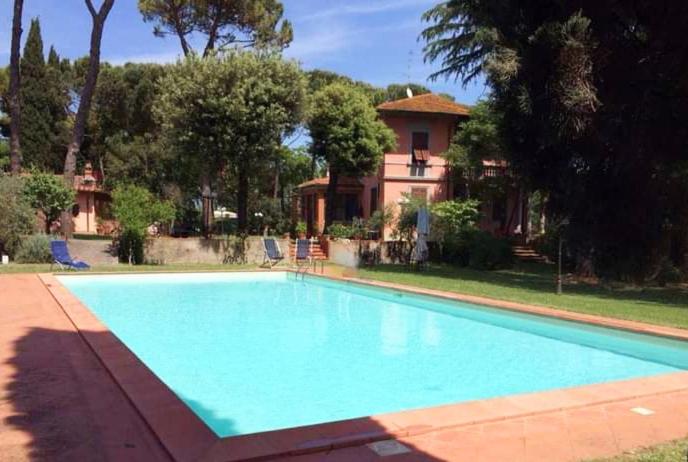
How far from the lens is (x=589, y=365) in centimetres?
826

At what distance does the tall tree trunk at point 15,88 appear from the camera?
21797 millimetres

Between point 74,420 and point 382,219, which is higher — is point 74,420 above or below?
below

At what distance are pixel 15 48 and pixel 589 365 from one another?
22813 millimetres

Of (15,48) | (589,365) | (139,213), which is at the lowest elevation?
(589,365)

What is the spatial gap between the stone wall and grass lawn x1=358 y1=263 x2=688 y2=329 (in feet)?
16.0

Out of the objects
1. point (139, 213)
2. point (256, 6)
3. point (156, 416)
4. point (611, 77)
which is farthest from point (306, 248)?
point (611, 77)

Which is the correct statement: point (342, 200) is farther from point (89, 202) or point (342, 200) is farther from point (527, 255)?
point (89, 202)

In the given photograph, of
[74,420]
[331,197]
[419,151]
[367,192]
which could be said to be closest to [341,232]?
[331,197]

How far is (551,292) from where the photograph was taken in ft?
46.9

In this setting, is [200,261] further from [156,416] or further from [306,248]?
[156,416]

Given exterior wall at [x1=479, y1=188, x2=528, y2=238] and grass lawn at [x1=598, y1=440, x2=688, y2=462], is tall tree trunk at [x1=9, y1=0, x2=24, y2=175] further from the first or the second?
grass lawn at [x1=598, y1=440, x2=688, y2=462]

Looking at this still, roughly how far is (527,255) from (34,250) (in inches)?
745

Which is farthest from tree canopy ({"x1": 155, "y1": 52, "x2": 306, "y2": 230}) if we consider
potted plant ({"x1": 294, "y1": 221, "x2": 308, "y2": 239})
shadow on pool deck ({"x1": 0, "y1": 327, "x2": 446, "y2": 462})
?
shadow on pool deck ({"x1": 0, "y1": 327, "x2": 446, "y2": 462})

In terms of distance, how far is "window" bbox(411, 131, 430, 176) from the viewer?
28.8 metres
